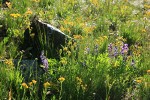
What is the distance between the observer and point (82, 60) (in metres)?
4.48

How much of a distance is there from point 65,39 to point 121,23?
219cm

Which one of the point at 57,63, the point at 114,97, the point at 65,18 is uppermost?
the point at 65,18

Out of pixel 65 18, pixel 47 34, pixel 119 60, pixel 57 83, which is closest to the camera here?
pixel 57 83

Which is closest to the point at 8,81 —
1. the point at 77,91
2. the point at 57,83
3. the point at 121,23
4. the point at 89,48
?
the point at 57,83

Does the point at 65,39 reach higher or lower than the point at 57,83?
higher

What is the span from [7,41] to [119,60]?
2.04 meters

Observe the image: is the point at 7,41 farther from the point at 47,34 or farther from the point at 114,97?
the point at 114,97

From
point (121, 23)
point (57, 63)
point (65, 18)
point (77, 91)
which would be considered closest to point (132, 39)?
point (121, 23)

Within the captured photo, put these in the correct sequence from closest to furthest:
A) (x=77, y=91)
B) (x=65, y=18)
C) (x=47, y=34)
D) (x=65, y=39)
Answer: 1. (x=77, y=91)
2. (x=65, y=39)
3. (x=47, y=34)
4. (x=65, y=18)

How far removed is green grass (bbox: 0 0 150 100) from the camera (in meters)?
4.04

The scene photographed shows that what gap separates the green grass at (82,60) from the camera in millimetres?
4039

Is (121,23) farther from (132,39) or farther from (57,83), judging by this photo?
(57,83)

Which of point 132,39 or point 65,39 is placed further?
point 132,39

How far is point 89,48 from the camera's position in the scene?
472cm
